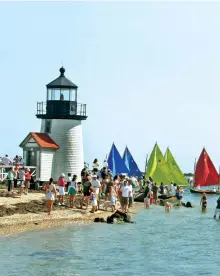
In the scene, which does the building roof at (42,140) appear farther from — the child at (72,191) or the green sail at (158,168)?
the green sail at (158,168)

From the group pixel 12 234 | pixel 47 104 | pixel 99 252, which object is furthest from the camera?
pixel 47 104

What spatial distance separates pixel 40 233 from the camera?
30141 mm

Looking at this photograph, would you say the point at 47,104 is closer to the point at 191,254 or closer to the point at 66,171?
the point at 66,171

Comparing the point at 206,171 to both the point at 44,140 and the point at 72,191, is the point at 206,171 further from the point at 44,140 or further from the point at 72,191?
the point at 72,191

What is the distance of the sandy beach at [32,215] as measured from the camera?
3070 centimetres

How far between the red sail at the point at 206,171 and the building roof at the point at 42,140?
110 ft

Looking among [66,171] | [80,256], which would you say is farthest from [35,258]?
[66,171]

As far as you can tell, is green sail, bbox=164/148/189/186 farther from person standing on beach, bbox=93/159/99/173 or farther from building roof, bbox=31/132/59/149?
building roof, bbox=31/132/59/149

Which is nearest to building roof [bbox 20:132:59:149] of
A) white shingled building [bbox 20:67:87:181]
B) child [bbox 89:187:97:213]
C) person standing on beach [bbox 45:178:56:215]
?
white shingled building [bbox 20:67:87:181]

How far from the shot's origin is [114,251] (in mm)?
27156

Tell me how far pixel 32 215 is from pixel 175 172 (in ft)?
126

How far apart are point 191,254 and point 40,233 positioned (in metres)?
6.34

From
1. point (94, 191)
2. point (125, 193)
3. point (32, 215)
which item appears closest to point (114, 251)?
point (32, 215)

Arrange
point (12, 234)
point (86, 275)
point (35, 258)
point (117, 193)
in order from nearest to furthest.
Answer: point (86, 275)
point (35, 258)
point (12, 234)
point (117, 193)
